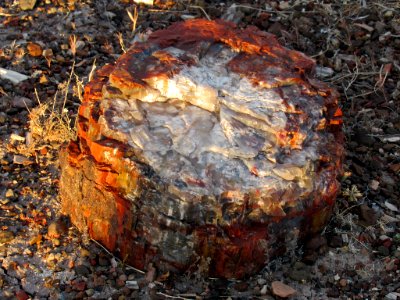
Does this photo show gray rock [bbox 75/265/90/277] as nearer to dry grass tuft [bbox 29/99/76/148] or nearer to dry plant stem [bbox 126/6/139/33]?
dry grass tuft [bbox 29/99/76/148]

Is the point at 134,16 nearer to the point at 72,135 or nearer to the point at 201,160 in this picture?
the point at 72,135

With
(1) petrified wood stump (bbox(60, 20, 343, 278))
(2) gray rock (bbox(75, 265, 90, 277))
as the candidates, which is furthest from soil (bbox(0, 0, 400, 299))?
(1) petrified wood stump (bbox(60, 20, 343, 278))

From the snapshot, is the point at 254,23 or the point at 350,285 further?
the point at 254,23

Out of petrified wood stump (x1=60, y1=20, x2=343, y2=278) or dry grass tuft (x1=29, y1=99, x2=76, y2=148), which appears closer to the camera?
petrified wood stump (x1=60, y1=20, x2=343, y2=278)

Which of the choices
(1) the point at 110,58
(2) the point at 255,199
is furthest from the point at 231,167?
(1) the point at 110,58

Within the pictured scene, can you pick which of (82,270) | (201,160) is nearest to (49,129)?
(82,270)

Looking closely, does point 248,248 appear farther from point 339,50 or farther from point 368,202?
point 339,50
